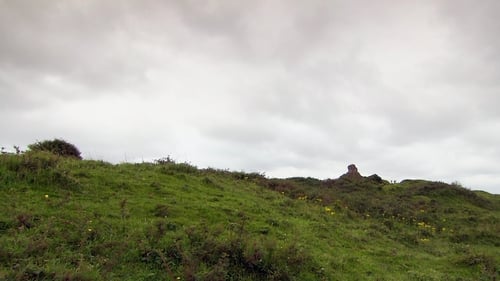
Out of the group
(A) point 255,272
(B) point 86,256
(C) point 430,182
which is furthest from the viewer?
(C) point 430,182

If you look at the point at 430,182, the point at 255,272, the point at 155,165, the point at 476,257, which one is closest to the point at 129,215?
the point at 255,272

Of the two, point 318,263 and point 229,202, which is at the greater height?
point 229,202

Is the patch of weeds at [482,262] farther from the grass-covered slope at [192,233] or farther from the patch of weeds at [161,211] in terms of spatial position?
the patch of weeds at [161,211]

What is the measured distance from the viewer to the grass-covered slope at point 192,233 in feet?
30.9

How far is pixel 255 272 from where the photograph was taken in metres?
10.5

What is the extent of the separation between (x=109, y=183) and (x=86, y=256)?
6.20 m

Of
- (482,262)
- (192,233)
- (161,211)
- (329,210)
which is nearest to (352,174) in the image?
(329,210)

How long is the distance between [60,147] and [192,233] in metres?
13.4

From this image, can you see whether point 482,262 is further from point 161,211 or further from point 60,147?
point 60,147

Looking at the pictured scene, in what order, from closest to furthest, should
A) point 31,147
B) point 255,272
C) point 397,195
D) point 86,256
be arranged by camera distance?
point 86,256, point 255,272, point 31,147, point 397,195

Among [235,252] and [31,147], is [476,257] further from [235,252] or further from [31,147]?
[31,147]

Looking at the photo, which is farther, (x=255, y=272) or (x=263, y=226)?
(x=263, y=226)

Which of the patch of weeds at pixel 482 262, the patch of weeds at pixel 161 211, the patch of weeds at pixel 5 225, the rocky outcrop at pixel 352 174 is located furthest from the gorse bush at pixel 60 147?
the rocky outcrop at pixel 352 174

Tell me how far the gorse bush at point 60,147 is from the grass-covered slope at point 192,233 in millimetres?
3885
